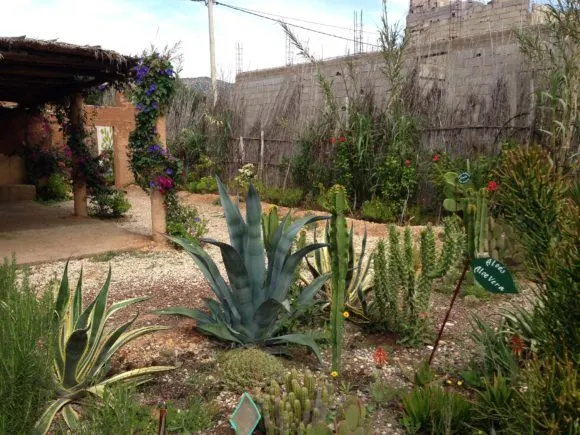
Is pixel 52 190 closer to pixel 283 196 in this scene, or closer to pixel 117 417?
pixel 283 196

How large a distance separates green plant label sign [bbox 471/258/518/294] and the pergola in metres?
5.63

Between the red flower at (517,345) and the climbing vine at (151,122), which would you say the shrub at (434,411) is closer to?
the red flower at (517,345)

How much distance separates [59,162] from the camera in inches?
454

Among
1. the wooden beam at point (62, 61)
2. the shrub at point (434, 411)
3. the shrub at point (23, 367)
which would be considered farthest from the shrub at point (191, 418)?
the wooden beam at point (62, 61)

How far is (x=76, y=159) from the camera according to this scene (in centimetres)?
916

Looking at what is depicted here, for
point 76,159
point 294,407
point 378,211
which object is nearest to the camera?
point 294,407

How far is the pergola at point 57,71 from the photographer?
637cm

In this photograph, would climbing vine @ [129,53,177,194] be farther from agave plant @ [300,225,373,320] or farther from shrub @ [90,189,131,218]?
agave plant @ [300,225,373,320]

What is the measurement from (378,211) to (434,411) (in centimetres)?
638

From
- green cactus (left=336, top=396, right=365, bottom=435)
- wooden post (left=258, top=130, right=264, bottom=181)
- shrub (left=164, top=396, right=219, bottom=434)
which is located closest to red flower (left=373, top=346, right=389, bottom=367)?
green cactus (left=336, top=396, right=365, bottom=435)

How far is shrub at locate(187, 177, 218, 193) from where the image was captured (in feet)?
41.4

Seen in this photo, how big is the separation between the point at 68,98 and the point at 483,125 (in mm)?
7259

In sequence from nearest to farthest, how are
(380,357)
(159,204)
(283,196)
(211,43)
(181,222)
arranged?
(380,357) < (159,204) < (181,222) < (283,196) < (211,43)

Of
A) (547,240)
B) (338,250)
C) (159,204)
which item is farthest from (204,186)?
(547,240)
